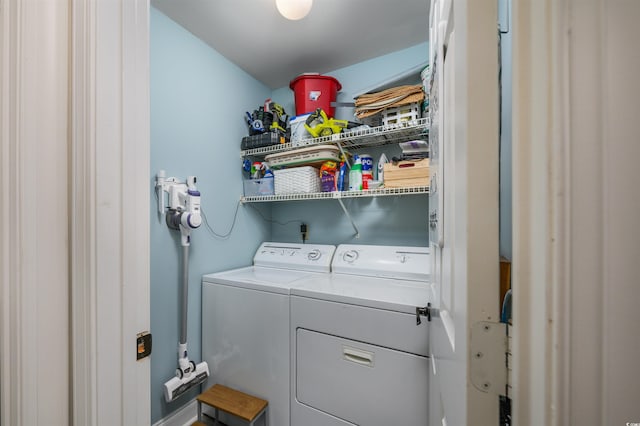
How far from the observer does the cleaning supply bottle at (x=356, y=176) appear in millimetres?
1772

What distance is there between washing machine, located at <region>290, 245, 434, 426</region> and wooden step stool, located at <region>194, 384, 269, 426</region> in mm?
208

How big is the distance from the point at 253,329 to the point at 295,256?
0.64m

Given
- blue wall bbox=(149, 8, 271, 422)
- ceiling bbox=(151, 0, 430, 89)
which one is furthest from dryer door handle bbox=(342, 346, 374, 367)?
ceiling bbox=(151, 0, 430, 89)

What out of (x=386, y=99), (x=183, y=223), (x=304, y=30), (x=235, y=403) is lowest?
(x=235, y=403)

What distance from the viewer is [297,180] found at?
1.90 m

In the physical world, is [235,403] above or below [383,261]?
below
